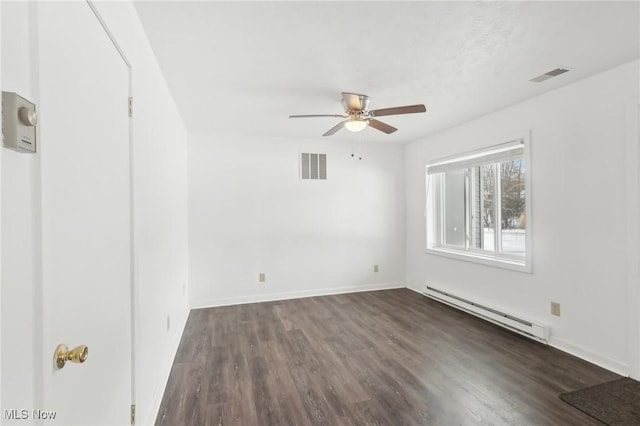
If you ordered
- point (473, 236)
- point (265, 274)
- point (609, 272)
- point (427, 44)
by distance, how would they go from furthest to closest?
point (265, 274)
point (473, 236)
point (609, 272)
point (427, 44)

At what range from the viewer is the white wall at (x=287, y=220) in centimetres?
425

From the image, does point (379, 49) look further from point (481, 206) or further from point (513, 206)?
point (481, 206)

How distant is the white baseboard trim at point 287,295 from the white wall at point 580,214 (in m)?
1.88

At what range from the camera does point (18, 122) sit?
69cm

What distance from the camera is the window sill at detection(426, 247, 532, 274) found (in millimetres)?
3256

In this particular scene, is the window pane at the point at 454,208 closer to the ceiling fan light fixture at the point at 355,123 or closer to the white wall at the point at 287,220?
the white wall at the point at 287,220

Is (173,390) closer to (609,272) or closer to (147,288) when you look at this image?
(147,288)

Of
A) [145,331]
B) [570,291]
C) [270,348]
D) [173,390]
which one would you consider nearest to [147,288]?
[145,331]

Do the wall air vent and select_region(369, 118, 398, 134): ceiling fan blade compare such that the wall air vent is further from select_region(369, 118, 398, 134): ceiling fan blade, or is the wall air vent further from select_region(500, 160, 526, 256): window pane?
select_region(500, 160, 526, 256): window pane

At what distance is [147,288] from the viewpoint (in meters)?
1.85

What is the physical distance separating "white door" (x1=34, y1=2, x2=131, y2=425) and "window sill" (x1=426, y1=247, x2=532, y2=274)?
3.60 meters

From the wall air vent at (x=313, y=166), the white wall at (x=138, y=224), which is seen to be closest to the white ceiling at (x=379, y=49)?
the white wall at (x=138, y=224)

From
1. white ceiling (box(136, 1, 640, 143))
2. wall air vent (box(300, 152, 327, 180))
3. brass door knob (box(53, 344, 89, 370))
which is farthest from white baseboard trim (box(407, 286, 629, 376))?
brass door knob (box(53, 344, 89, 370))

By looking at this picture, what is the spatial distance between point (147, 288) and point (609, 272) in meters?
3.60
